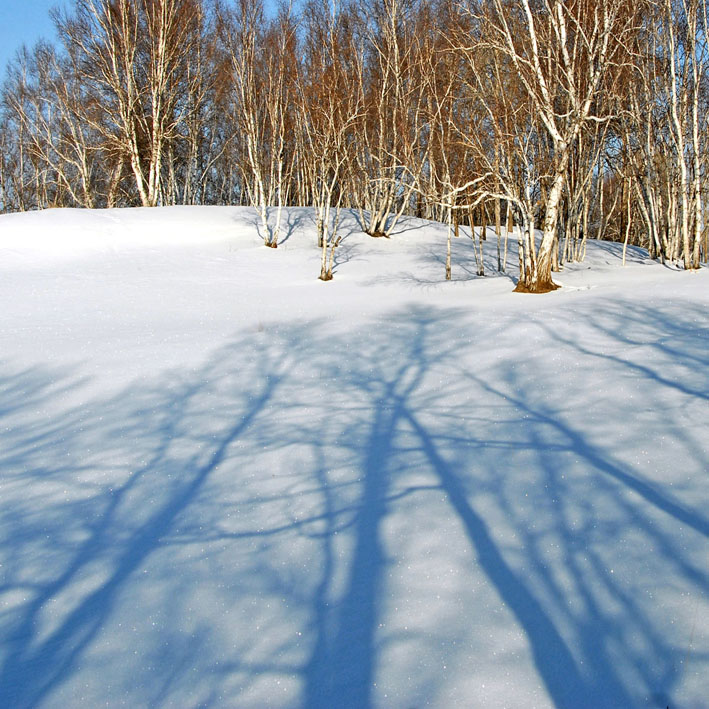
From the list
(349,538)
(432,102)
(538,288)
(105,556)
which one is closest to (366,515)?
(349,538)

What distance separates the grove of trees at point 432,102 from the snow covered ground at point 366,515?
19.2 ft

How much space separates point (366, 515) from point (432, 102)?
63.5ft

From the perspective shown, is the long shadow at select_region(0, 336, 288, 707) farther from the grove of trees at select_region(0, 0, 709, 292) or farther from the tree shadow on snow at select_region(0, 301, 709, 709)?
the grove of trees at select_region(0, 0, 709, 292)

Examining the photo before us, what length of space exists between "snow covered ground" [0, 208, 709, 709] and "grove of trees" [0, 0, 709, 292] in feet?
19.2

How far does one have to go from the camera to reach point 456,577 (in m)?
3.22

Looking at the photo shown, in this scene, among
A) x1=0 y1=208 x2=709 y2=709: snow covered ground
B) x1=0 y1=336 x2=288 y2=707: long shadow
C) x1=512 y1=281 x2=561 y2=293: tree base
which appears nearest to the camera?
x1=0 y1=208 x2=709 y2=709: snow covered ground

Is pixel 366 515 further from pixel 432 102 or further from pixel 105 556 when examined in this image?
pixel 432 102

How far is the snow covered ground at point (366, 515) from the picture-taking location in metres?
2.66

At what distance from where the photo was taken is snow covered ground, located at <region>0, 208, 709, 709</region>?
105 inches

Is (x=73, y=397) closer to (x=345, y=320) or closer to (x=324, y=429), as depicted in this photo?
(x=324, y=429)

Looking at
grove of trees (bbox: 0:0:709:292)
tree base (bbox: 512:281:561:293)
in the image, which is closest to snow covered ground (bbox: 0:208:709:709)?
tree base (bbox: 512:281:561:293)

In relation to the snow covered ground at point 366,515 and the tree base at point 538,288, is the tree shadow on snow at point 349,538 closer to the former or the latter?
the snow covered ground at point 366,515

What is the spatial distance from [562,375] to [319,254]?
13.1 meters

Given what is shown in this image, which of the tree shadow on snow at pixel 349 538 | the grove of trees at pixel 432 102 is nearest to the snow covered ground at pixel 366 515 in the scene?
the tree shadow on snow at pixel 349 538
